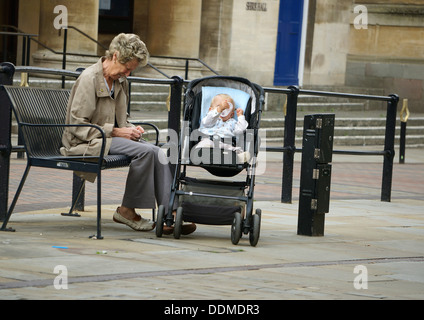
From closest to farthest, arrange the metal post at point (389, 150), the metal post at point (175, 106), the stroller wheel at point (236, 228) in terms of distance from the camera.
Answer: the stroller wheel at point (236, 228), the metal post at point (175, 106), the metal post at point (389, 150)

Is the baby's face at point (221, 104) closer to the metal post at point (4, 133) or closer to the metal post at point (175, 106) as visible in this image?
the metal post at point (175, 106)

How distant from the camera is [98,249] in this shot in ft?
21.9

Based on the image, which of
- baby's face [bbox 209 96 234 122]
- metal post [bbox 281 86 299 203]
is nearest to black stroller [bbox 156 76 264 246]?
baby's face [bbox 209 96 234 122]

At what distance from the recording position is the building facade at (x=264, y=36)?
1916 centimetres

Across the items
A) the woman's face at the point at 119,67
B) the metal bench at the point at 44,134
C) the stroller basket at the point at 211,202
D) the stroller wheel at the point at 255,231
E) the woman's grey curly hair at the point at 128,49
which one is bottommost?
the stroller wheel at the point at 255,231

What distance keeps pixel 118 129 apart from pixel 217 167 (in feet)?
2.76

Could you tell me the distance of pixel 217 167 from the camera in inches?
Answer: 297

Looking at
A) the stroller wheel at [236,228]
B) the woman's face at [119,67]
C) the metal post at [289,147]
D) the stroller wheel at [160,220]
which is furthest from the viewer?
the metal post at [289,147]

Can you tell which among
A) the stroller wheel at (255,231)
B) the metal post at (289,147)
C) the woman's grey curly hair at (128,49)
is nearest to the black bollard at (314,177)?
the stroller wheel at (255,231)

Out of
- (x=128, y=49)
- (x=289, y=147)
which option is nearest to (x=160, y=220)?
(x=128, y=49)

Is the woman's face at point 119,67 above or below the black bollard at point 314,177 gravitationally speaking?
above

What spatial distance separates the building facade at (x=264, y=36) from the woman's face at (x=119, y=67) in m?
11.3

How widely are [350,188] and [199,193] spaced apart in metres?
5.70
